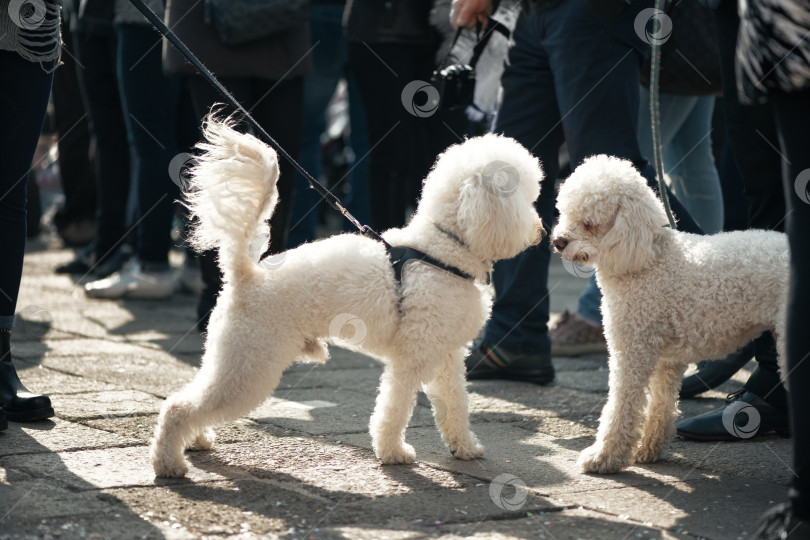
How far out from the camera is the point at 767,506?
269 cm

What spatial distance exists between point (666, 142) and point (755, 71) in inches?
110

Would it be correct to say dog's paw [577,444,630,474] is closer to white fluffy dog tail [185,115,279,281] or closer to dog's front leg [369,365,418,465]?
dog's front leg [369,365,418,465]

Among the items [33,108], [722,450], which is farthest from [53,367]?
[722,450]

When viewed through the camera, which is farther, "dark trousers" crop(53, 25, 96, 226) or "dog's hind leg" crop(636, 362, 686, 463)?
"dark trousers" crop(53, 25, 96, 226)

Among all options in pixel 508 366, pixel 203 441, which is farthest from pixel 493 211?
pixel 508 366

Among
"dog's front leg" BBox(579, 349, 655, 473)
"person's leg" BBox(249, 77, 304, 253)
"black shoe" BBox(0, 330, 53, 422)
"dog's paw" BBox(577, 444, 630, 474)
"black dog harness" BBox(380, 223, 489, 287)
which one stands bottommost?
"black shoe" BBox(0, 330, 53, 422)

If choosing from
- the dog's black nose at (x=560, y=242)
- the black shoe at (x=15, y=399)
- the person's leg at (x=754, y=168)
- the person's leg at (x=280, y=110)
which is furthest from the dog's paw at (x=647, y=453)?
the person's leg at (x=280, y=110)

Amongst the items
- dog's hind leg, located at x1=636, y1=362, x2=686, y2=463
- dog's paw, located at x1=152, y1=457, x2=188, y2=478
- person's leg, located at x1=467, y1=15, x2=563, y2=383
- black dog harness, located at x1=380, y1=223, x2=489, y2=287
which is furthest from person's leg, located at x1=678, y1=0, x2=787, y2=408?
dog's paw, located at x1=152, y1=457, x2=188, y2=478

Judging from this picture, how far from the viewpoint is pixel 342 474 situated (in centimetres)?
294

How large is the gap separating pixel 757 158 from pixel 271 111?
2.67 metres

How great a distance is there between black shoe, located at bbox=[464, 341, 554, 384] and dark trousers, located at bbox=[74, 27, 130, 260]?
3.36 m

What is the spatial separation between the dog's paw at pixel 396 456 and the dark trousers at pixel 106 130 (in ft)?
13.7

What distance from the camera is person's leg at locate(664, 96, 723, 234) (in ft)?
15.5

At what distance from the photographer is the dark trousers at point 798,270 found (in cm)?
213
